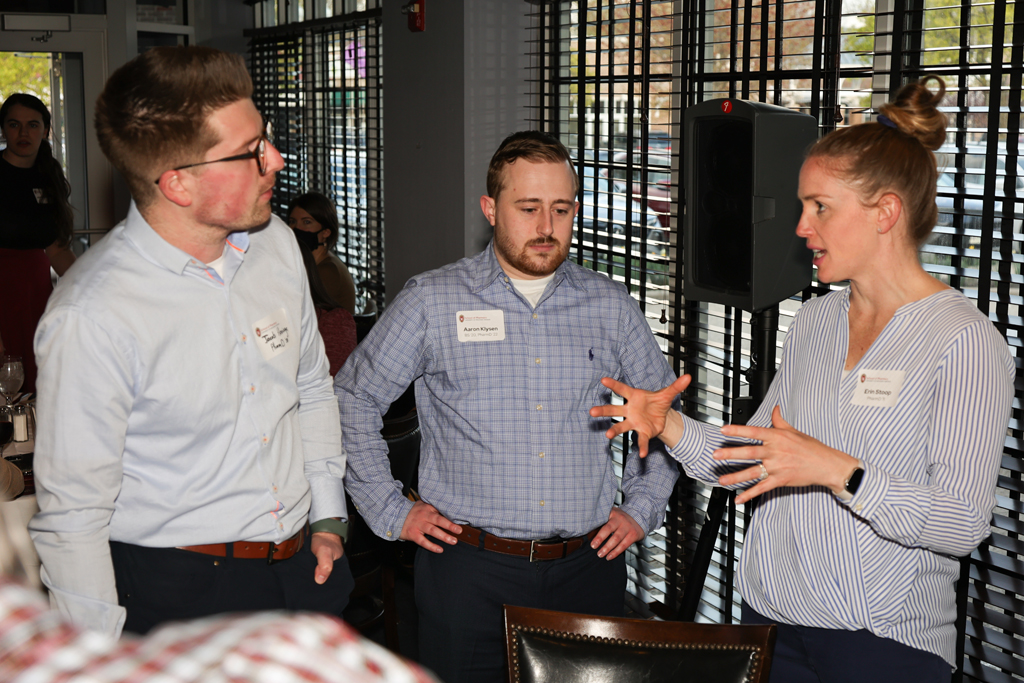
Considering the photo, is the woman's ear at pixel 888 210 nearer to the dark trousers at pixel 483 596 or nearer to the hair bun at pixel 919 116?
the hair bun at pixel 919 116

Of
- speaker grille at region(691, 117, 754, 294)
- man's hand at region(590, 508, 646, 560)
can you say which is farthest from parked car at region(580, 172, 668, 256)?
man's hand at region(590, 508, 646, 560)

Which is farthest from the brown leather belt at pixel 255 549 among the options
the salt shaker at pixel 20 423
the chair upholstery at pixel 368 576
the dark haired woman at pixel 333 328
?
the dark haired woman at pixel 333 328

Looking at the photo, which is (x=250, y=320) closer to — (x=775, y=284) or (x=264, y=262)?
(x=264, y=262)

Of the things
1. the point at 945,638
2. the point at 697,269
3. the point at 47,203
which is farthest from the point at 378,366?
the point at 47,203

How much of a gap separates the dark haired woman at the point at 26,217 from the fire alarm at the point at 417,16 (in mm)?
1982

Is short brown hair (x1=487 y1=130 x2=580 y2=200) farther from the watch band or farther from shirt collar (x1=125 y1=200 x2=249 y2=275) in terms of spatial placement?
the watch band

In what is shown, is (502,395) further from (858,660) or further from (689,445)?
(858,660)

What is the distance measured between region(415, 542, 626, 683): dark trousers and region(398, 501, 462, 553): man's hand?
0.14 ft

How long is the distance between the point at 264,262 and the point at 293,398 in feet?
0.92

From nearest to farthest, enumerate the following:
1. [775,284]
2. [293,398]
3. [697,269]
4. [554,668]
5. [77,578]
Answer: [77,578] < [554,668] < [293,398] < [775,284] < [697,269]

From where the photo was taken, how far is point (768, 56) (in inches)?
112

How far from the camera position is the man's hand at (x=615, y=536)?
2.20m

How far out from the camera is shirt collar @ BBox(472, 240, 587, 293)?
221 cm

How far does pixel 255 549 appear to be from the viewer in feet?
5.60
